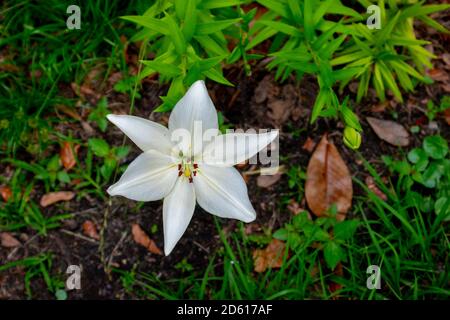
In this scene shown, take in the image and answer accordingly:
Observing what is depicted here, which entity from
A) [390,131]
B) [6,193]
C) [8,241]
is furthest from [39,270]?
[390,131]

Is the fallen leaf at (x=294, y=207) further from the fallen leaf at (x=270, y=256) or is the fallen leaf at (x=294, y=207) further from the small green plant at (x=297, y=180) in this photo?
the fallen leaf at (x=270, y=256)

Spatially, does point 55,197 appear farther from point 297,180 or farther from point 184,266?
point 297,180

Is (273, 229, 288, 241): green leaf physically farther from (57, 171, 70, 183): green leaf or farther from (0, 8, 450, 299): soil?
(57, 171, 70, 183): green leaf

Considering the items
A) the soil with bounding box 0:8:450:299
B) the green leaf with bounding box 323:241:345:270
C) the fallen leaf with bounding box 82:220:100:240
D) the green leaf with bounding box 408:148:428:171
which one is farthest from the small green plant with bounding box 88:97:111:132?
the green leaf with bounding box 408:148:428:171
